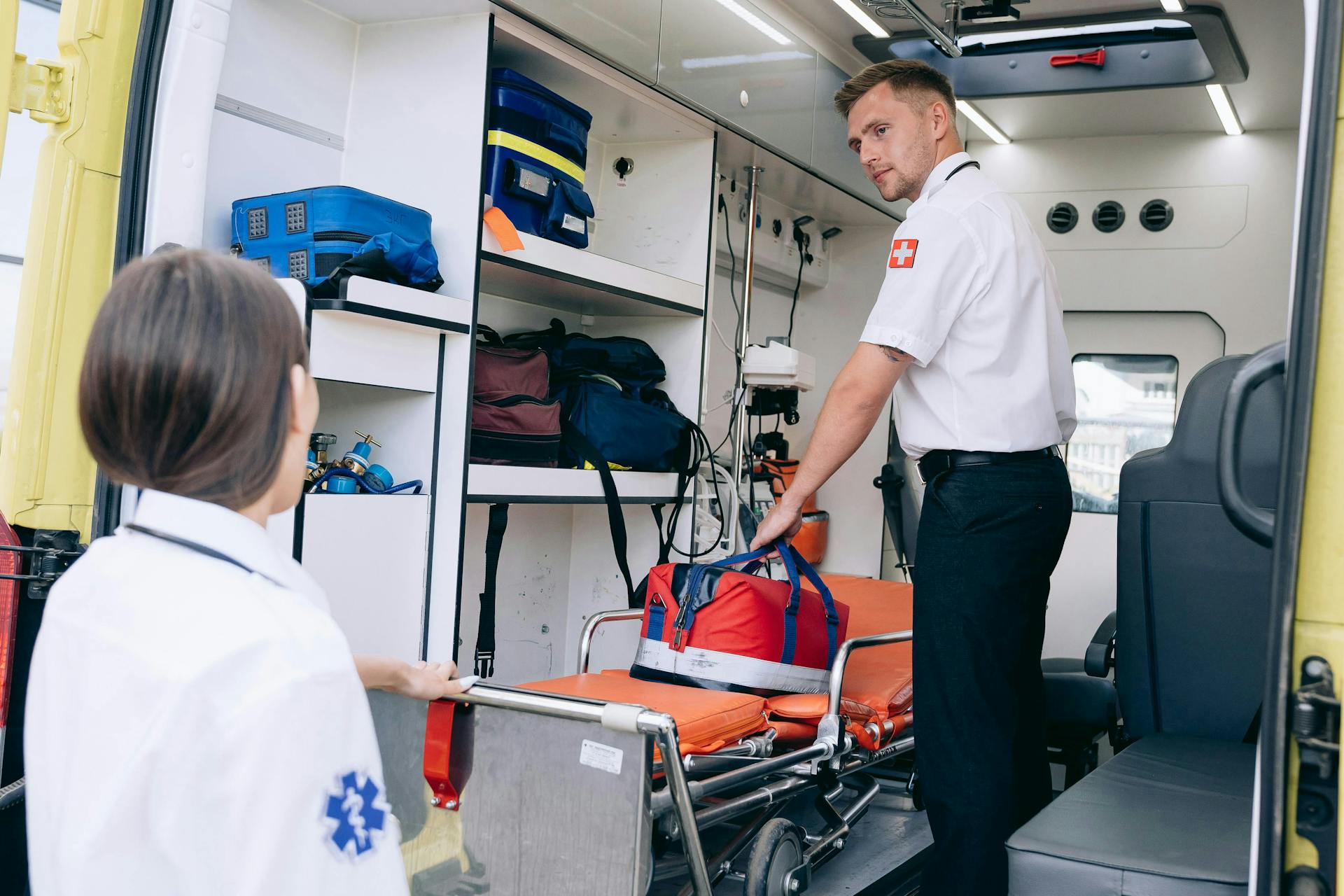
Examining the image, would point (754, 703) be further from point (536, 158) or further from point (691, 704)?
point (536, 158)

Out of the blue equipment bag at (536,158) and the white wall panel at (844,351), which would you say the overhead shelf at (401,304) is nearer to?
the blue equipment bag at (536,158)

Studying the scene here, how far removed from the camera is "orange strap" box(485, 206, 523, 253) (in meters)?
3.11

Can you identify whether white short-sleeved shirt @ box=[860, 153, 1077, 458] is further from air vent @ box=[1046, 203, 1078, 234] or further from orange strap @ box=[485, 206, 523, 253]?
air vent @ box=[1046, 203, 1078, 234]

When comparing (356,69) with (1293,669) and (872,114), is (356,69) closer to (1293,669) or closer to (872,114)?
(872,114)

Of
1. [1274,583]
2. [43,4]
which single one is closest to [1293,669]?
[1274,583]

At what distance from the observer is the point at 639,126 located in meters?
4.07

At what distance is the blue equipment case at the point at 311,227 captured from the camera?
278 centimetres

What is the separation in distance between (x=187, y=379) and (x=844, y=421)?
1.91m

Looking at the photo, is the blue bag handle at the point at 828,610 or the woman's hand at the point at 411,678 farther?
the blue bag handle at the point at 828,610

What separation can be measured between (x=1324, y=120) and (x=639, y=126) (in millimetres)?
3036

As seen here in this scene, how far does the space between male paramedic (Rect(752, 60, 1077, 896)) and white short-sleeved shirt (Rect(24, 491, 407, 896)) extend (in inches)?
68.9

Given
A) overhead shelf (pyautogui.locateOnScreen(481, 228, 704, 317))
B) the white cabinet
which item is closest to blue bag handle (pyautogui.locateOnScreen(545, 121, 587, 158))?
the white cabinet

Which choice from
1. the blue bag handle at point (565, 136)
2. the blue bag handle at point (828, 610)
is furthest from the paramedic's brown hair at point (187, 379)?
the blue bag handle at point (565, 136)

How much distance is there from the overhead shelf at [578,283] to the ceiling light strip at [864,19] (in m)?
1.21
